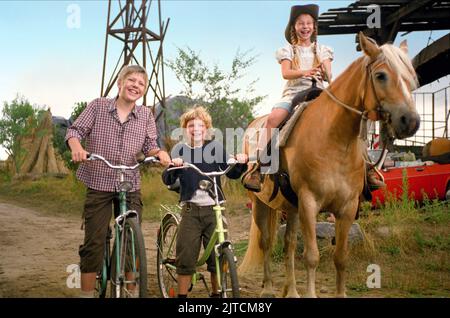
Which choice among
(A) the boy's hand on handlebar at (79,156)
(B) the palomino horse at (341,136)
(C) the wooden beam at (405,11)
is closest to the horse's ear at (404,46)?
(B) the palomino horse at (341,136)

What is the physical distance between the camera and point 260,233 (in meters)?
5.88

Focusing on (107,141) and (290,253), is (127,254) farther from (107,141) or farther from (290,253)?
(290,253)

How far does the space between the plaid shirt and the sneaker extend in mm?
1215

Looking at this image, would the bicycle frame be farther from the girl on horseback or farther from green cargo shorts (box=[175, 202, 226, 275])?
the girl on horseback

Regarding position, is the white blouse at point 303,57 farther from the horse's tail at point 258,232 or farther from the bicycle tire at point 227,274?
the bicycle tire at point 227,274

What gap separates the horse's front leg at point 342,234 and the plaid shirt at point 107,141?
5.91 ft

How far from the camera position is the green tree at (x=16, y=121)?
1214 inches

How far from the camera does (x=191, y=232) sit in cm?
443

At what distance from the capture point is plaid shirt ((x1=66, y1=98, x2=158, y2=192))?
170 inches

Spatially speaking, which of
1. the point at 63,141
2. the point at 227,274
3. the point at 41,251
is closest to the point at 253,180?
the point at 227,274

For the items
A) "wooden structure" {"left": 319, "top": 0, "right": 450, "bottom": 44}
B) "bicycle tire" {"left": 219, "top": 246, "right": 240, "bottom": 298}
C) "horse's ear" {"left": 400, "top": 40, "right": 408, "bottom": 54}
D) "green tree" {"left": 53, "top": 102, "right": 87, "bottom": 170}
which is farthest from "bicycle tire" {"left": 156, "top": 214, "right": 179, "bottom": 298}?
"green tree" {"left": 53, "top": 102, "right": 87, "bottom": 170}

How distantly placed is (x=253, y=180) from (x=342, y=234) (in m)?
1.06

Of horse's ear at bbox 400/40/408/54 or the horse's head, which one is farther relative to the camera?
horse's ear at bbox 400/40/408/54
